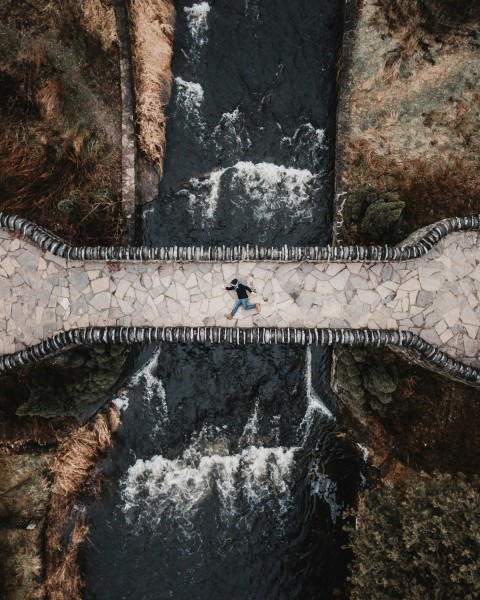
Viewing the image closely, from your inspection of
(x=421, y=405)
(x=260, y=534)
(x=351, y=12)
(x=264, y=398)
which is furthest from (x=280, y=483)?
(x=351, y=12)

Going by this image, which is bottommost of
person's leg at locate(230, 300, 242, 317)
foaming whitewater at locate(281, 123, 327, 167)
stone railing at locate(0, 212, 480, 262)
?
person's leg at locate(230, 300, 242, 317)

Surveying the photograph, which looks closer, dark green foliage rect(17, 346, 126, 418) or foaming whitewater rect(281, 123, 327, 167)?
dark green foliage rect(17, 346, 126, 418)

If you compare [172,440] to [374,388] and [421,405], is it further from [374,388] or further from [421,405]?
[421,405]

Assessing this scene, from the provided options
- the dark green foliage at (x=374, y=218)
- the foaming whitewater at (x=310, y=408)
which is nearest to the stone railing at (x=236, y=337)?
the foaming whitewater at (x=310, y=408)

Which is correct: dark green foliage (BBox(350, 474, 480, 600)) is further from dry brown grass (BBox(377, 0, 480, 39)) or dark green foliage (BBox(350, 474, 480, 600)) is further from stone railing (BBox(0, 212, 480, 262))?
dry brown grass (BBox(377, 0, 480, 39))

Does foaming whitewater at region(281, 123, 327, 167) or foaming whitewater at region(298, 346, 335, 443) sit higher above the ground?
foaming whitewater at region(281, 123, 327, 167)

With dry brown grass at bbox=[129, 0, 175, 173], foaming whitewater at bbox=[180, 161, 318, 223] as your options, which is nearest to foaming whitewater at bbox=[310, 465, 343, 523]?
foaming whitewater at bbox=[180, 161, 318, 223]
